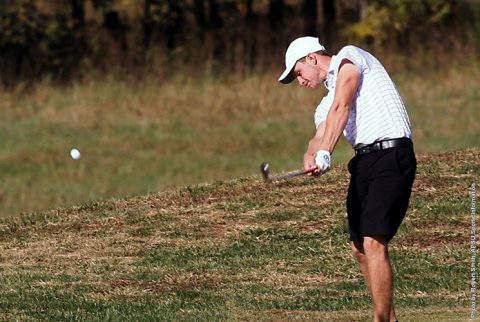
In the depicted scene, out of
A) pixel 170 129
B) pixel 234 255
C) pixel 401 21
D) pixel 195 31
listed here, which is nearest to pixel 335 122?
pixel 234 255

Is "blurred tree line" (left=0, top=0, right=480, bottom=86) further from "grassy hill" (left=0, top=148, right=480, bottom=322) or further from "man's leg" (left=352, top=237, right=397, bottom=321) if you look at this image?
"man's leg" (left=352, top=237, right=397, bottom=321)

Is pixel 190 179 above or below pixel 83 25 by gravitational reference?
below

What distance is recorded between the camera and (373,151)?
859 centimetres

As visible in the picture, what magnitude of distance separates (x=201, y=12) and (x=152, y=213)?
18.6 m

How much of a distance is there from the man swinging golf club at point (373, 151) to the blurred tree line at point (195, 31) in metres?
19.5

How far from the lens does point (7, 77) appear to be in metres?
28.0

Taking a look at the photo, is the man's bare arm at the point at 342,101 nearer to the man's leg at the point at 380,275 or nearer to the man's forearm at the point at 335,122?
the man's forearm at the point at 335,122

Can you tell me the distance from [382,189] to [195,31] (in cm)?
2227

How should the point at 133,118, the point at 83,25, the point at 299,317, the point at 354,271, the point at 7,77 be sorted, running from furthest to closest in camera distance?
the point at 83,25 < the point at 7,77 < the point at 133,118 < the point at 354,271 < the point at 299,317

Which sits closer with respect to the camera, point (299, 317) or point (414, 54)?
point (299, 317)

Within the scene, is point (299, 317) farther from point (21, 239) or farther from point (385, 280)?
point (21, 239)

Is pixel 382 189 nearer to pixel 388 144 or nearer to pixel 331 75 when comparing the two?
pixel 388 144

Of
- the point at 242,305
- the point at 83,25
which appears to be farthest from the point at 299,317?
the point at 83,25

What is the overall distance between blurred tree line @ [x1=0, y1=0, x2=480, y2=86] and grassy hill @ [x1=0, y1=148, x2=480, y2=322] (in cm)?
1438
